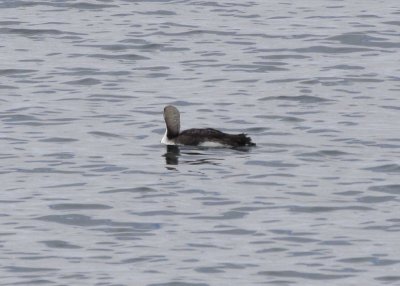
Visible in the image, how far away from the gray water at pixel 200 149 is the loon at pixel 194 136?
0.61ft

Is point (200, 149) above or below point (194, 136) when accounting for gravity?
below

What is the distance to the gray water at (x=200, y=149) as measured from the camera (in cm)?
1664

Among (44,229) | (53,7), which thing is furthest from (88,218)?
(53,7)

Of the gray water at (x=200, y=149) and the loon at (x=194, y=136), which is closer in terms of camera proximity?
the gray water at (x=200, y=149)

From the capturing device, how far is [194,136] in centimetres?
2244

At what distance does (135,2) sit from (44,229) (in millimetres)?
16585

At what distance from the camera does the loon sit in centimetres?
2189

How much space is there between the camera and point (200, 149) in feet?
73.5

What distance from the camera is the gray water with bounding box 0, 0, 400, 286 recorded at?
16641mm

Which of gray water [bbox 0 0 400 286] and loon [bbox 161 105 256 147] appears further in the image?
loon [bbox 161 105 256 147]

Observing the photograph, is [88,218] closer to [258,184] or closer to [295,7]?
[258,184]

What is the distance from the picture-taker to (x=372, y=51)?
1134 inches

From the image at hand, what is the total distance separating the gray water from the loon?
0.19 meters

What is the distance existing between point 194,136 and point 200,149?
8.2 inches
